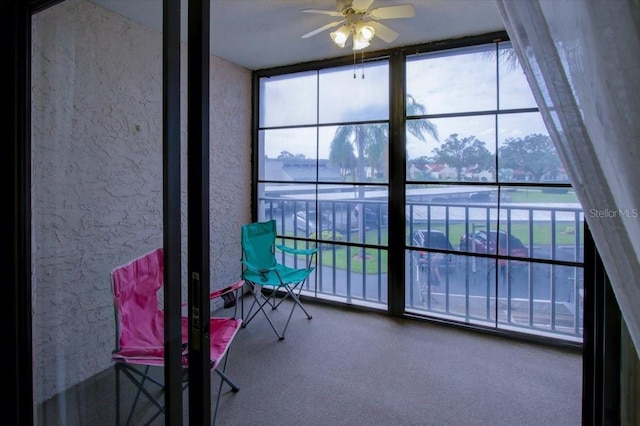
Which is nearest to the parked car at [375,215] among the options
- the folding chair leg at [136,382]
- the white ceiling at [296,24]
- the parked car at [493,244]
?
the parked car at [493,244]

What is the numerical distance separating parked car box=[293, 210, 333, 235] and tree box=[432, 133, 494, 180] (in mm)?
1314

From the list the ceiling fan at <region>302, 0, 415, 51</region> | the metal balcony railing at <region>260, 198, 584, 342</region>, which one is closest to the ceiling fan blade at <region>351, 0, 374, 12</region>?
the ceiling fan at <region>302, 0, 415, 51</region>

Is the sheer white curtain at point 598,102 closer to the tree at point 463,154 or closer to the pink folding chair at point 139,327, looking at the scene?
the pink folding chair at point 139,327

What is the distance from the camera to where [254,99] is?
3.99m

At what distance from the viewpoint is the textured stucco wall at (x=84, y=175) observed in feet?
5.47

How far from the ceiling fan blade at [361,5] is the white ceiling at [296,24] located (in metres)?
0.16

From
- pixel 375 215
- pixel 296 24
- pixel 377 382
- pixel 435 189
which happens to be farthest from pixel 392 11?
pixel 377 382

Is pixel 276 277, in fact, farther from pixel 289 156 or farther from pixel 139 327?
pixel 139 327

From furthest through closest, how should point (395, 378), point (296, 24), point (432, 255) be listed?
1. point (432, 255)
2. point (296, 24)
3. point (395, 378)

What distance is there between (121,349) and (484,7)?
3202mm

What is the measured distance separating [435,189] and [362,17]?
1.64 metres

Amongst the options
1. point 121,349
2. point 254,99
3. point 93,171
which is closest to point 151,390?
point 121,349

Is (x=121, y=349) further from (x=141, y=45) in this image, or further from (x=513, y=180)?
(x=513, y=180)
